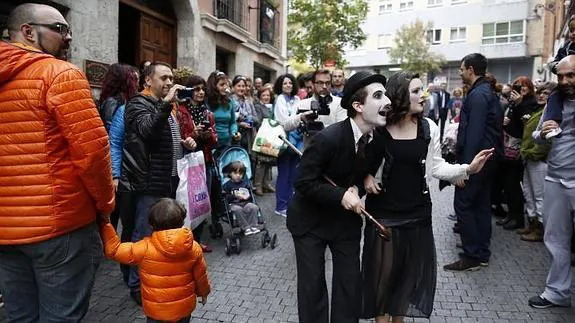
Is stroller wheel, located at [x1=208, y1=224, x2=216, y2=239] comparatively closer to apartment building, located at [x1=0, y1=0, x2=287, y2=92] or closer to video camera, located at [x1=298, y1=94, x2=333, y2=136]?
video camera, located at [x1=298, y1=94, x2=333, y2=136]

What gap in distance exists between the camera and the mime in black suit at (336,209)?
9.30ft

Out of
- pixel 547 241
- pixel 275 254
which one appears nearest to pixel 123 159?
pixel 275 254

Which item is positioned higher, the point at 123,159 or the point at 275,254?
the point at 123,159

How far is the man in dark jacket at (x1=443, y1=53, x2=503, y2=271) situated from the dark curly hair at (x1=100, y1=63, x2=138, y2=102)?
347 cm

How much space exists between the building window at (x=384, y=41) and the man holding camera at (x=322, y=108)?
139 feet

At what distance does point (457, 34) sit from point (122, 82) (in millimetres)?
42344

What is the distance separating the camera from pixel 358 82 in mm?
2885

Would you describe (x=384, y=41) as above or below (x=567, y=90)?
above

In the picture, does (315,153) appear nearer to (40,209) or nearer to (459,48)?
(40,209)

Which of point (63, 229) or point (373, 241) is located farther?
point (373, 241)

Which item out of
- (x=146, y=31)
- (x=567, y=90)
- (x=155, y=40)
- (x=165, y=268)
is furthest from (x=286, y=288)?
(x=155, y=40)

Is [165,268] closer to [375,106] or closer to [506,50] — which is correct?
[375,106]

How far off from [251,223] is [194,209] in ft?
3.90

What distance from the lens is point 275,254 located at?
5.72 meters
